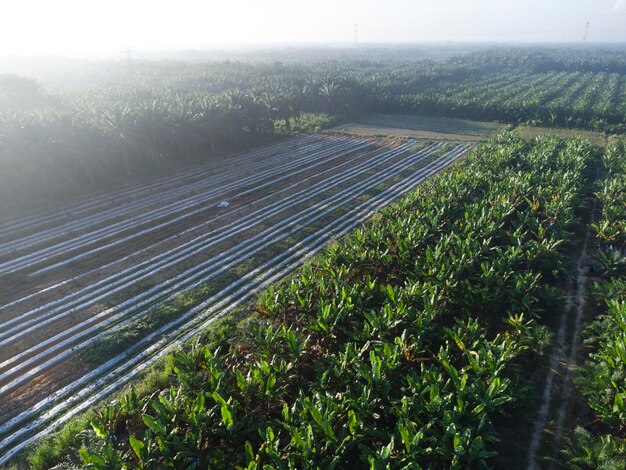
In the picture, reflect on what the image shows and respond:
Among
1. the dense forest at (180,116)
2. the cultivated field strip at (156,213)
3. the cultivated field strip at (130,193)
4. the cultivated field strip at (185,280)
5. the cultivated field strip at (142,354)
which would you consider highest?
the dense forest at (180,116)

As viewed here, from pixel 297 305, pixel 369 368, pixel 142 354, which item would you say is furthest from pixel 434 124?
pixel 142 354

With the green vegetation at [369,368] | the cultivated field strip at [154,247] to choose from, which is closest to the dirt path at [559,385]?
the green vegetation at [369,368]

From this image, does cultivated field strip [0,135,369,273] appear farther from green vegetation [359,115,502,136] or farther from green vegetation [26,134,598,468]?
green vegetation [359,115,502,136]

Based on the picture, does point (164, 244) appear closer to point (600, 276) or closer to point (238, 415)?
point (238, 415)

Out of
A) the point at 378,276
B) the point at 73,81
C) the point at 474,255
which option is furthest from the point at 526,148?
the point at 73,81

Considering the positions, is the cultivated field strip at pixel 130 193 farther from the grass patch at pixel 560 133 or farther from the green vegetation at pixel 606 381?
the grass patch at pixel 560 133

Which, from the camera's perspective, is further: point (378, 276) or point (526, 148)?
point (526, 148)

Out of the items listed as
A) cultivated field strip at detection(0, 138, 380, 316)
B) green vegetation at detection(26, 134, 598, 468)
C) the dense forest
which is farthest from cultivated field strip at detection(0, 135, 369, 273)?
green vegetation at detection(26, 134, 598, 468)
